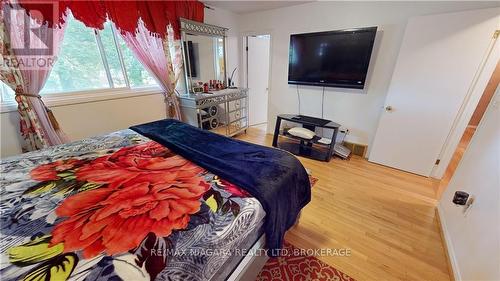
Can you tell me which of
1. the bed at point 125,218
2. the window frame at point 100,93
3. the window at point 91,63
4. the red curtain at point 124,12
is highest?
the red curtain at point 124,12

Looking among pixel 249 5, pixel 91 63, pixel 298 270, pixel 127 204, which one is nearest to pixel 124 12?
pixel 91 63

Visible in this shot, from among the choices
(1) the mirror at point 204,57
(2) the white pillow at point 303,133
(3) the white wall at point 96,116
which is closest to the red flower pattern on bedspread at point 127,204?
(3) the white wall at point 96,116

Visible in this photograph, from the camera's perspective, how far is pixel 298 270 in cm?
133

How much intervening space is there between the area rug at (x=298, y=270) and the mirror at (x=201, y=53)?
267cm

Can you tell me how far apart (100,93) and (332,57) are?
3112mm

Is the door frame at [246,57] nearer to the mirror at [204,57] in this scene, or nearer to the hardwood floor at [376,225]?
the mirror at [204,57]

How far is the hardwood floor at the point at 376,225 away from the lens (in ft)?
4.51

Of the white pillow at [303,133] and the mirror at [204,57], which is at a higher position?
the mirror at [204,57]

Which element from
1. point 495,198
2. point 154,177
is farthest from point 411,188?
point 154,177

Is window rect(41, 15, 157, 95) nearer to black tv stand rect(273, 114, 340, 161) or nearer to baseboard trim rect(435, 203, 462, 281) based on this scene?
black tv stand rect(273, 114, 340, 161)

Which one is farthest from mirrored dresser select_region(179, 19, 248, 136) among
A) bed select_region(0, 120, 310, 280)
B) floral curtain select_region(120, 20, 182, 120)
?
bed select_region(0, 120, 310, 280)

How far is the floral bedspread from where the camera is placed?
0.64 m

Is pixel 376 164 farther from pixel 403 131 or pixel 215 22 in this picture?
pixel 215 22

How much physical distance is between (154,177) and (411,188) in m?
2.76
